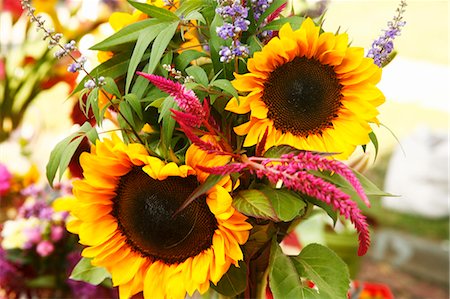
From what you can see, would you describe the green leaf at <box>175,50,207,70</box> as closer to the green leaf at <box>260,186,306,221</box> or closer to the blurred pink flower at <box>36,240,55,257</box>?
the green leaf at <box>260,186,306,221</box>

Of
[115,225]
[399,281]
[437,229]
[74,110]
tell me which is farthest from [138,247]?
[437,229]

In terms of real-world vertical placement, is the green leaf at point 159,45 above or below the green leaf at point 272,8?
above

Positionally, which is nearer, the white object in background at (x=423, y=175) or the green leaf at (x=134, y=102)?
the green leaf at (x=134, y=102)

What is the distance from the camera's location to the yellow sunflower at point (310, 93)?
489 millimetres

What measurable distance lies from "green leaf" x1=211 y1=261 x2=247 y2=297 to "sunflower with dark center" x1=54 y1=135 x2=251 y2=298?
0.03m

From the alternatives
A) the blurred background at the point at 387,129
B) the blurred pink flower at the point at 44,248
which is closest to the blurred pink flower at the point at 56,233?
the blurred pink flower at the point at 44,248

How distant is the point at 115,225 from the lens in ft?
1.78

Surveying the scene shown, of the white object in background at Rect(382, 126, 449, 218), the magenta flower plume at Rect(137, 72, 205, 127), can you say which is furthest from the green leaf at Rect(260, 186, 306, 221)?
the white object in background at Rect(382, 126, 449, 218)

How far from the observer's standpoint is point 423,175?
3027 millimetres

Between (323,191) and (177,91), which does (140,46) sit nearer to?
(177,91)

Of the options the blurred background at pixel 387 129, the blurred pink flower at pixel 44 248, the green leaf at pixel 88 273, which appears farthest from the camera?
the blurred background at pixel 387 129

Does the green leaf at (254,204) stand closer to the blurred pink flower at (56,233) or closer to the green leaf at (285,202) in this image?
the green leaf at (285,202)

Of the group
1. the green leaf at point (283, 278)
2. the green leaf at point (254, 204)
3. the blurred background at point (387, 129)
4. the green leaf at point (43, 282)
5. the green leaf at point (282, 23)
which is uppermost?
the green leaf at point (282, 23)

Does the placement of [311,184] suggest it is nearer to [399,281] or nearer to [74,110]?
[74,110]
